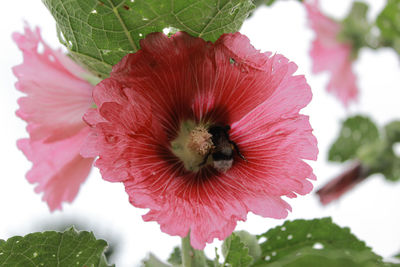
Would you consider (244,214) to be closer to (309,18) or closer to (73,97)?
(73,97)

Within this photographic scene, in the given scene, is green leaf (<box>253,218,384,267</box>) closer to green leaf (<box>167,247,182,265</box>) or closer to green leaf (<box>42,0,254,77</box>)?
green leaf (<box>167,247,182,265</box>)

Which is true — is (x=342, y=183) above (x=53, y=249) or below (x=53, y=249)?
above

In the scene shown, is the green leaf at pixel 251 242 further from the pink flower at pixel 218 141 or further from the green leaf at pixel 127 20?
the green leaf at pixel 127 20

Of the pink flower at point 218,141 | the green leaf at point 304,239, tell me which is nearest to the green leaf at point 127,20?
the pink flower at point 218,141

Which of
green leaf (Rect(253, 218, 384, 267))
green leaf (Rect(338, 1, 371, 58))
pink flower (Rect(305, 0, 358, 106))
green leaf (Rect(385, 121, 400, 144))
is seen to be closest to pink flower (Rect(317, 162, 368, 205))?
green leaf (Rect(385, 121, 400, 144))

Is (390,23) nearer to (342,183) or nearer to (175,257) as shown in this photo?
(342,183)

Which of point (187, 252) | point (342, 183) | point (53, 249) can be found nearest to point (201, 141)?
point (187, 252)
